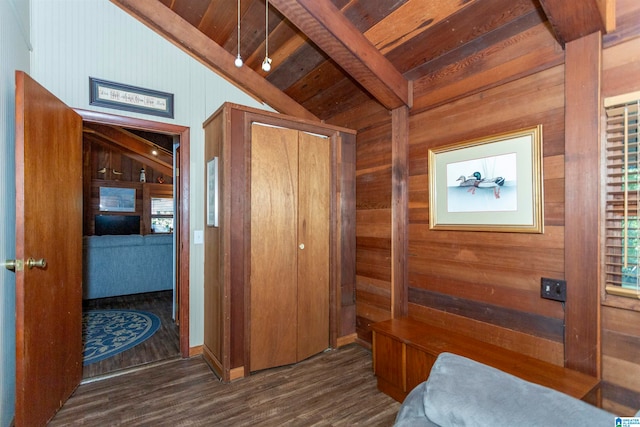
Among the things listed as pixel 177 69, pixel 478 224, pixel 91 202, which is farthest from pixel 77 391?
pixel 91 202

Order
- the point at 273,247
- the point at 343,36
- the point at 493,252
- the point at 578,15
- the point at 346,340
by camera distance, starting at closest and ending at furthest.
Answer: the point at 578,15 → the point at 493,252 → the point at 343,36 → the point at 273,247 → the point at 346,340

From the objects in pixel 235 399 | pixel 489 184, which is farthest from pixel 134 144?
pixel 489 184

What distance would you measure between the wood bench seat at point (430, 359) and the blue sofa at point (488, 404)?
0.71 meters

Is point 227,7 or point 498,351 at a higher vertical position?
point 227,7

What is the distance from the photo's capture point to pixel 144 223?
855 cm

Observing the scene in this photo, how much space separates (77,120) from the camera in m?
2.38

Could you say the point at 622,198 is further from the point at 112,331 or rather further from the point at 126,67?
the point at 112,331

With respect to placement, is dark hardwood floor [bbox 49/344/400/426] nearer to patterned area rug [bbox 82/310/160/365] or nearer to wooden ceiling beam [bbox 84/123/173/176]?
patterned area rug [bbox 82/310/160/365]

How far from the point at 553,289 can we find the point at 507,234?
385 mm

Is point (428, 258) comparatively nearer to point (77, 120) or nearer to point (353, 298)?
point (353, 298)

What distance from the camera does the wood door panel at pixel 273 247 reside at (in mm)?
2594

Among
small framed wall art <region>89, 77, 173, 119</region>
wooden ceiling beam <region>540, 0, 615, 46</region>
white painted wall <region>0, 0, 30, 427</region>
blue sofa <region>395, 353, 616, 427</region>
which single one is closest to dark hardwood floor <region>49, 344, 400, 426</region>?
white painted wall <region>0, 0, 30, 427</region>

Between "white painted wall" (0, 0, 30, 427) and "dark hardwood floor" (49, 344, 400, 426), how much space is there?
412mm

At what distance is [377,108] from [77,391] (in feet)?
11.0
